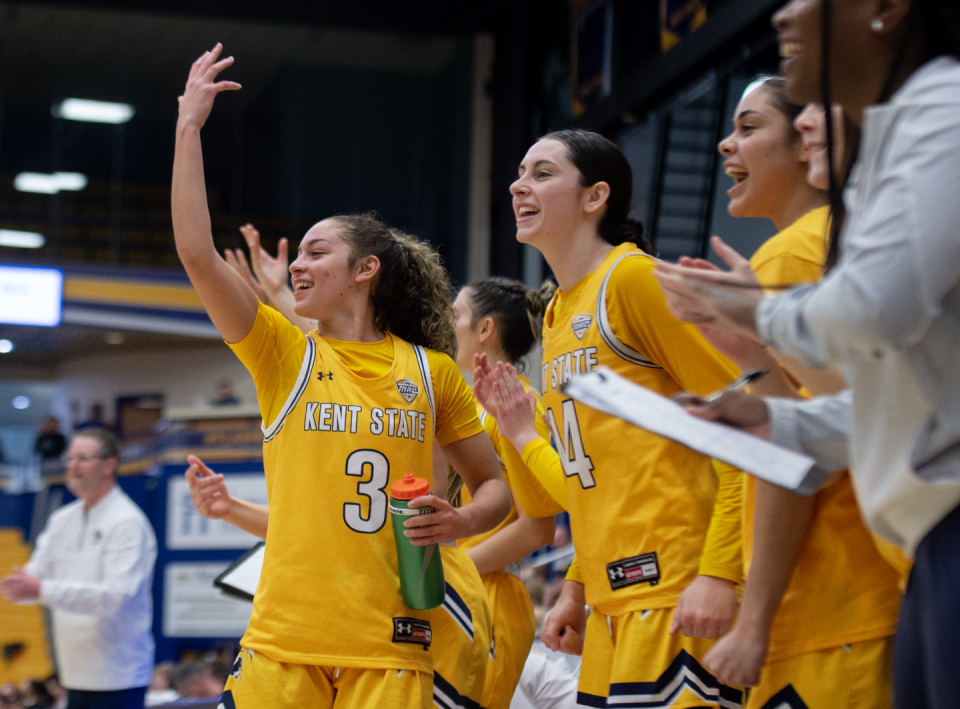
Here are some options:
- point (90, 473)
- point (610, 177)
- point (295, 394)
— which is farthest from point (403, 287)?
point (90, 473)

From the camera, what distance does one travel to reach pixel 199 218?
2.04 m

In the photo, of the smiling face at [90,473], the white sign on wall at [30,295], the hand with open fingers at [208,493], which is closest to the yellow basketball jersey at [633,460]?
the hand with open fingers at [208,493]

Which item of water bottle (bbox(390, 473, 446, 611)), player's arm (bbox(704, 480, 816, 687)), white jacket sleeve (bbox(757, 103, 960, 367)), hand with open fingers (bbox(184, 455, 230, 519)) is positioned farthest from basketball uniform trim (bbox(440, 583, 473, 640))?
white jacket sleeve (bbox(757, 103, 960, 367))

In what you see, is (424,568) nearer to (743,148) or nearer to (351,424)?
(351,424)

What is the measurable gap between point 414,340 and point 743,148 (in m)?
0.99

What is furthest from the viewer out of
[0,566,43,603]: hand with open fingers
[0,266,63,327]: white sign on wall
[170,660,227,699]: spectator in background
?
[0,266,63,327]: white sign on wall

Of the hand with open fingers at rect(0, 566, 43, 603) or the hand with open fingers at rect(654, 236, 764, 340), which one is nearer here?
the hand with open fingers at rect(654, 236, 764, 340)

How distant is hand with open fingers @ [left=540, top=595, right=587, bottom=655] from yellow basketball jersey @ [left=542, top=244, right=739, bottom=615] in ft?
1.21

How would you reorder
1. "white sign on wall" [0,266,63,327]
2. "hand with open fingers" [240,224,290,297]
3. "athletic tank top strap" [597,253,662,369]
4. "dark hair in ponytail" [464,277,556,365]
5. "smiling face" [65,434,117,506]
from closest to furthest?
"athletic tank top strap" [597,253,662,369] → "hand with open fingers" [240,224,290,297] → "dark hair in ponytail" [464,277,556,365] → "smiling face" [65,434,117,506] → "white sign on wall" [0,266,63,327]

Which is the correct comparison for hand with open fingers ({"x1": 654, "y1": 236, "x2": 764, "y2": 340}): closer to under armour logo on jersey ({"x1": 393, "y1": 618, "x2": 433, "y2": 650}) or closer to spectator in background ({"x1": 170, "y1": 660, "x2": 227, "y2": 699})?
under armour logo on jersey ({"x1": 393, "y1": 618, "x2": 433, "y2": 650})

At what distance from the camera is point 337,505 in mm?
2111

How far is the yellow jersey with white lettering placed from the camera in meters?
2.04

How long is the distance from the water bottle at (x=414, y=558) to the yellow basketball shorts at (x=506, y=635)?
75 cm

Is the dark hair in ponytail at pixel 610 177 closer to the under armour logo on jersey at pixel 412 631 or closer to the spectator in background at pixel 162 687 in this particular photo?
the under armour logo on jersey at pixel 412 631
